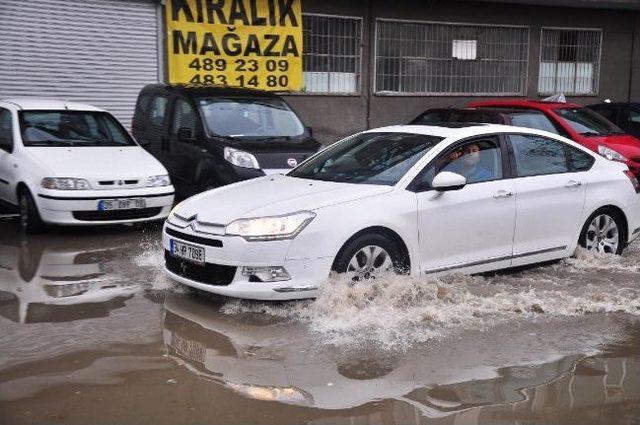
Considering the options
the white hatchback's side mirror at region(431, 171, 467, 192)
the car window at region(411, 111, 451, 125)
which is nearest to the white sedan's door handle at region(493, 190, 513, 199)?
the white hatchback's side mirror at region(431, 171, 467, 192)

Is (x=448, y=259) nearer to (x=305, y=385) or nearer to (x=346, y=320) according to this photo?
(x=346, y=320)

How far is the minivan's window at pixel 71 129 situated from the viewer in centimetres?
905

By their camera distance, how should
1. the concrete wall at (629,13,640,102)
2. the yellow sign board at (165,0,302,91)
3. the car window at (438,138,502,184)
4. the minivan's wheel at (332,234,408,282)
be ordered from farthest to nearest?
the concrete wall at (629,13,640,102)
the yellow sign board at (165,0,302,91)
the car window at (438,138,502,184)
the minivan's wheel at (332,234,408,282)

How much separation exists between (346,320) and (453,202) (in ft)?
4.77

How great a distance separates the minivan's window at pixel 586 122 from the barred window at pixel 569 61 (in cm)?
621

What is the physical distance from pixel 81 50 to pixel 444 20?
25.0 feet

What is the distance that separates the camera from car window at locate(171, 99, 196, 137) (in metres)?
9.43

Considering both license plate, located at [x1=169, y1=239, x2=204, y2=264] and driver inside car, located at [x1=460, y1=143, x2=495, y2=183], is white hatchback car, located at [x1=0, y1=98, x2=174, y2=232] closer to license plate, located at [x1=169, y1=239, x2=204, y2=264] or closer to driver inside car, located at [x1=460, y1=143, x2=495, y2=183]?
license plate, located at [x1=169, y1=239, x2=204, y2=264]

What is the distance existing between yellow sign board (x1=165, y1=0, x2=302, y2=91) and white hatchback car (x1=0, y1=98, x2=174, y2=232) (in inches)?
176

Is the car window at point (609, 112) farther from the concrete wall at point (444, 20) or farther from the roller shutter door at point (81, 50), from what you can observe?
the roller shutter door at point (81, 50)

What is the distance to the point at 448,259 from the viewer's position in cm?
601

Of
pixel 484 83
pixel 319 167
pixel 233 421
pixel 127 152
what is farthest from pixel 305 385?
pixel 484 83

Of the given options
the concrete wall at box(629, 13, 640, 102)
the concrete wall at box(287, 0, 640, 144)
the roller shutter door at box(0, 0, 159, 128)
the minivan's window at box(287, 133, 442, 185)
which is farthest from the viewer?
the concrete wall at box(629, 13, 640, 102)

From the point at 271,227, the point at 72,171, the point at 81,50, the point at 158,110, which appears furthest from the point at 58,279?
the point at 81,50
